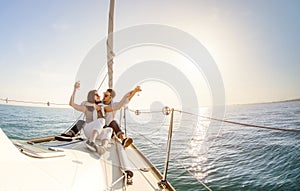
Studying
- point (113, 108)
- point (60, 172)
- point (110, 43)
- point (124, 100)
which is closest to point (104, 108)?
point (113, 108)

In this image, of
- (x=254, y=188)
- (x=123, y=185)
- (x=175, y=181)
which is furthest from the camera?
(x=254, y=188)

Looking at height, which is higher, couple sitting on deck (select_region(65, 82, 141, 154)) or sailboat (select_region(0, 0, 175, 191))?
couple sitting on deck (select_region(65, 82, 141, 154))

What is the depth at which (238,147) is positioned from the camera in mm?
A: 8477

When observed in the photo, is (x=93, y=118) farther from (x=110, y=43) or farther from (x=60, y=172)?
(x=110, y=43)

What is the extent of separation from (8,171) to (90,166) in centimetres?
79

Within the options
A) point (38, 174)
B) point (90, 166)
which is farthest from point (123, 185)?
point (38, 174)

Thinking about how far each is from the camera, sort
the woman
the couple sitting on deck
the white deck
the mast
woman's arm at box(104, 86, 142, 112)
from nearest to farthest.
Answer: the white deck
the woman
woman's arm at box(104, 86, 142, 112)
the couple sitting on deck
the mast

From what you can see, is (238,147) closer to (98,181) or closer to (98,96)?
(98,96)

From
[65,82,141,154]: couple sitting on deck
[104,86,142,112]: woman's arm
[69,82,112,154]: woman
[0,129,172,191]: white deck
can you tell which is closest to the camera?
[0,129,172,191]: white deck

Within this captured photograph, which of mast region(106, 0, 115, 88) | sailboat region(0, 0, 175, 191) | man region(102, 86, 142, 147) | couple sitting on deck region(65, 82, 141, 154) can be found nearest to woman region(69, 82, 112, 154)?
couple sitting on deck region(65, 82, 141, 154)

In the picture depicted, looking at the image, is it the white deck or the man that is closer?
the white deck

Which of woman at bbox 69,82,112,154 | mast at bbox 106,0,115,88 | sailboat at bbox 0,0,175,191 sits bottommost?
sailboat at bbox 0,0,175,191

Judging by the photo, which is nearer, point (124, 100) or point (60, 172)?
point (60, 172)

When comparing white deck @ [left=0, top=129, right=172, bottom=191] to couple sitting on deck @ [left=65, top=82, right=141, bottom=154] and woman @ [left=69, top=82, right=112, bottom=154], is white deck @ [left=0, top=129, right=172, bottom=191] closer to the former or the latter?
woman @ [left=69, top=82, right=112, bottom=154]
